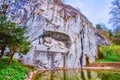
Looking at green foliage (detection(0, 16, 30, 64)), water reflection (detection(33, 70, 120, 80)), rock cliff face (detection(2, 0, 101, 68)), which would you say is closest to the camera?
green foliage (detection(0, 16, 30, 64))

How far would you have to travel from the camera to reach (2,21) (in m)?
13.4

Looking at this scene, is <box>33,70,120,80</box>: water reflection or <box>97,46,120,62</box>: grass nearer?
<box>33,70,120,80</box>: water reflection

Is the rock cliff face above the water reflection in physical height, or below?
above

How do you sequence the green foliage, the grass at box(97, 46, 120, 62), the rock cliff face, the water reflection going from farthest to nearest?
1. the grass at box(97, 46, 120, 62)
2. the rock cliff face
3. the water reflection
4. the green foliage

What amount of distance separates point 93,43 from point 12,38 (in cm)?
1702

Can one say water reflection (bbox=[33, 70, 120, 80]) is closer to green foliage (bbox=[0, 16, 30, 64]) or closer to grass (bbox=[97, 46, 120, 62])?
green foliage (bbox=[0, 16, 30, 64])

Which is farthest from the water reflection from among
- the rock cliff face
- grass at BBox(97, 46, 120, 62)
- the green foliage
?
grass at BBox(97, 46, 120, 62)

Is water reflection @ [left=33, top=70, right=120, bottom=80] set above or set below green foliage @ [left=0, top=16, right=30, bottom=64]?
below

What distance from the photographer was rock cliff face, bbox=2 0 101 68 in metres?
22.9

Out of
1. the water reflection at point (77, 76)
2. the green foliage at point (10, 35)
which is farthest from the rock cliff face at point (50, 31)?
the green foliage at point (10, 35)

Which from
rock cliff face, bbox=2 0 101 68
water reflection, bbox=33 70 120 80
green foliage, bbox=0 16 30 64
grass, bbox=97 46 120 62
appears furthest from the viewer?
grass, bbox=97 46 120 62

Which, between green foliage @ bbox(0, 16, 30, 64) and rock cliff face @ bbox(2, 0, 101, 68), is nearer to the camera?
green foliage @ bbox(0, 16, 30, 64)

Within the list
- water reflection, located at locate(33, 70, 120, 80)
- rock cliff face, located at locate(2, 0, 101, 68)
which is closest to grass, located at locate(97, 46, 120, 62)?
rock cliff face, located at locate(2, 0, 101, 68)

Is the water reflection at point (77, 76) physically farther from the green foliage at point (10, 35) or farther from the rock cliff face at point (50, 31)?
the rock cliff face at point (50, 31)
